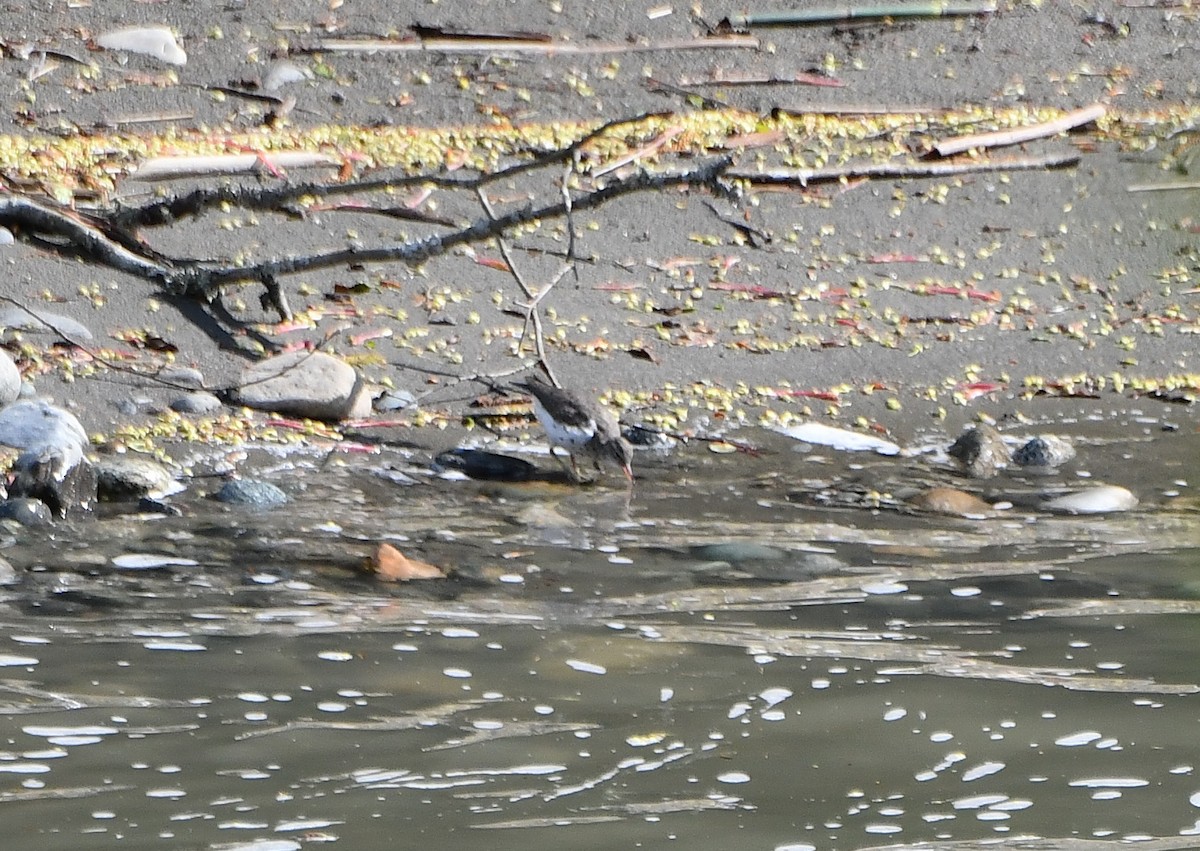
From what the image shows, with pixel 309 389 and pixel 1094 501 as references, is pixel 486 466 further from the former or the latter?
pixel 1094 501

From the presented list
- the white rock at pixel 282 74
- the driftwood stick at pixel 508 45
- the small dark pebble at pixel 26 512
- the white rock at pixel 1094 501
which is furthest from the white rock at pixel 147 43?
the white rock at pixel 1094 501

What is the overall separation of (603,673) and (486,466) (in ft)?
5.18

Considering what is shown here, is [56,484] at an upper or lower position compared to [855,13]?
lower

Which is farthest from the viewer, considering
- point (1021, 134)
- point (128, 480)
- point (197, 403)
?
point (1021, 134)

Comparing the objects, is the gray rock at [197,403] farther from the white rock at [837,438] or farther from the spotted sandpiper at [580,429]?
the white rock at [837,438]

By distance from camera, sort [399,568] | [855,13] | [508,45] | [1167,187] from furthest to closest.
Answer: [855,13] < [508,45] < [1167,187] < [399,568]

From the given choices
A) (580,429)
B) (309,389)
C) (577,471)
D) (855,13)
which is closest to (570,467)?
(577,471)

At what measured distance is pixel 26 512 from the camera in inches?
152

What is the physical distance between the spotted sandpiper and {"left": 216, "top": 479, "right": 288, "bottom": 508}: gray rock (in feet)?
2.52

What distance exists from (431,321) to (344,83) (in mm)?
2158

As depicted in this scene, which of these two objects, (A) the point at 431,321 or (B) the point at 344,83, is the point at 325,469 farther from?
(B) the point at 344,83

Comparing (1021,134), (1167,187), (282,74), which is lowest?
(1167,187)

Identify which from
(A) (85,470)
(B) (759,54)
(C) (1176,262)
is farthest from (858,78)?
(A) (85,470)

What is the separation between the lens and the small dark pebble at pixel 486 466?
449 cm
